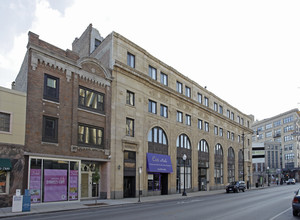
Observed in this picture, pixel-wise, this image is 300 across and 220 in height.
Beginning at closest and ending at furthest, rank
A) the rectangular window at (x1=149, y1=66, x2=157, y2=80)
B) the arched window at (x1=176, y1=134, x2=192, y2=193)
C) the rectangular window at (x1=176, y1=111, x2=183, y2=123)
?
the rectangular window at (x1=149, y1=66, x2=157, y2=80) < the arched window at (x1=176, y1=134, x2=192, y2=193) < the rectangular window at (x1=176, y1=111, x2=183, y2=123)

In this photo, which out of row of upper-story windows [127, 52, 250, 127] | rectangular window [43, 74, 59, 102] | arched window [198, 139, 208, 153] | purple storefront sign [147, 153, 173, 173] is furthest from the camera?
arched window [198, 139, 208, 153]

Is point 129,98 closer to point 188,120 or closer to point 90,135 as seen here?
point 90,135

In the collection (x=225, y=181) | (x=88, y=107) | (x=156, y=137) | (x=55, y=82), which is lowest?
(x=225, y=181)

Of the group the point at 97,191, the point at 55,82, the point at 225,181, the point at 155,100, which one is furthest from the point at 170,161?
the point at 225,181

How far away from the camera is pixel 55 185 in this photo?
24.3m

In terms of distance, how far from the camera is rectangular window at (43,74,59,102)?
24898mm

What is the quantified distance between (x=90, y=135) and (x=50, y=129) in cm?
440

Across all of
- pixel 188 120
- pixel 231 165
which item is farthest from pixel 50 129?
pixel 231 165

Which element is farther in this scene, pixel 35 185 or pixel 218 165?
pixel 218 165

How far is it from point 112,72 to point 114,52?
2274mm

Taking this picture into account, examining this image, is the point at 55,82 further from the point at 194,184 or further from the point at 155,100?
the point at 194,184

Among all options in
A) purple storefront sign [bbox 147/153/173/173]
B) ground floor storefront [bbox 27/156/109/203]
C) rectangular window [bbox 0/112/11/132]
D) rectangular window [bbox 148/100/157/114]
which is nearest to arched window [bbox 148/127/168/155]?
purple storefront sign [bbox 147/153/173/173]

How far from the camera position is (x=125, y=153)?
3152 cm

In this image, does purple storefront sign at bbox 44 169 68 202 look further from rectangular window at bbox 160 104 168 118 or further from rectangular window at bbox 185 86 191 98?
rectangular window at bbox 185 86 191 98
